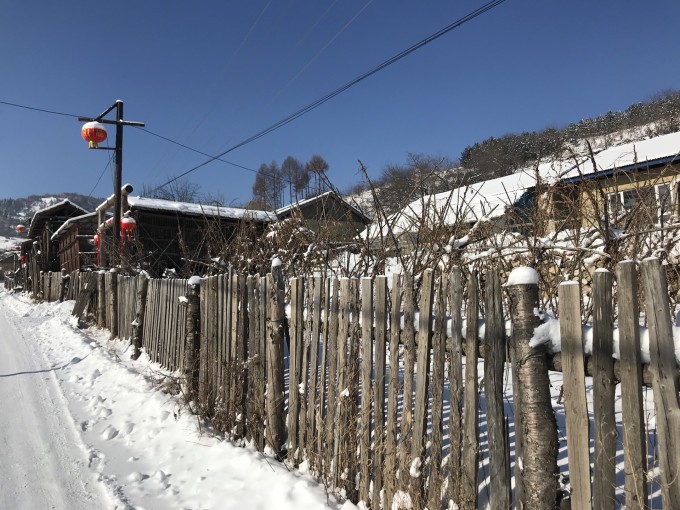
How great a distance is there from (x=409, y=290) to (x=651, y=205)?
10.9 feet

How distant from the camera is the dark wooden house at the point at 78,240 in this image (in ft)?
89.2

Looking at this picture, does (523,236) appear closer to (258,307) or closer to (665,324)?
(258,307)

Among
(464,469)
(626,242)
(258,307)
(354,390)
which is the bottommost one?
(464,469)

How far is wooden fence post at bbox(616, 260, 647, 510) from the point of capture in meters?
1.61

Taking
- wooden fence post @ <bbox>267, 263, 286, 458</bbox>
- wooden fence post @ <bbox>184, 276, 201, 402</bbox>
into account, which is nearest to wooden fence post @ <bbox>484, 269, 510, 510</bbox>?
wooden fence post @ <bbox>267, 263, 286, 458</bbox>

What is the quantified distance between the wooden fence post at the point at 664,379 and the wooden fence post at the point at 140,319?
814 cm

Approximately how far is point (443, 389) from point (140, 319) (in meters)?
7.12

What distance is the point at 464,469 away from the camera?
225 centimetres

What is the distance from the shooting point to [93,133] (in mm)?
11367

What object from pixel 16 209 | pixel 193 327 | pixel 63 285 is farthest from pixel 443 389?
pixel 16 209

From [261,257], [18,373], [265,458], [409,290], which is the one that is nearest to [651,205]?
[409,290]

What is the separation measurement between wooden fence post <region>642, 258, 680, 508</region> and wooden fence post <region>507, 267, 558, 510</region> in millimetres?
428

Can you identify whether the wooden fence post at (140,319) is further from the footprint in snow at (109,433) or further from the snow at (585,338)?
the snow at (585,338)

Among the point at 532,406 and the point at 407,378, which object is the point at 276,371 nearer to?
the point at 407,378
